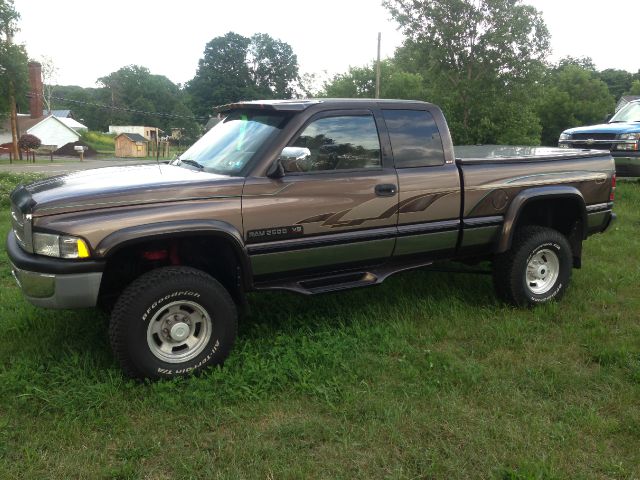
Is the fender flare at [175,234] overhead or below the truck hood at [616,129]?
below

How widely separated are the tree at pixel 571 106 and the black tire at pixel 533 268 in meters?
30.9

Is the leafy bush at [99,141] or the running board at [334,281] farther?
the leafy bush at [99,141]

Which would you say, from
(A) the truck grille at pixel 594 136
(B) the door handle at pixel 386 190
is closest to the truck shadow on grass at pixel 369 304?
(B) the door handle at pixel 386 190

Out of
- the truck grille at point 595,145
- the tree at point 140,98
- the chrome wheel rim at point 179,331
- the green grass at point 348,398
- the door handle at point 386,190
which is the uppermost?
the tree at point 140,98

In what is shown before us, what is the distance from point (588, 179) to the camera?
17.4ft

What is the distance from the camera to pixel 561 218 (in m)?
5.55

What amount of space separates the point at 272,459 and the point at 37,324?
2626 millimetres

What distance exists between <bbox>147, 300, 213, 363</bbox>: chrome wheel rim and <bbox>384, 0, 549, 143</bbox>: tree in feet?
52.2

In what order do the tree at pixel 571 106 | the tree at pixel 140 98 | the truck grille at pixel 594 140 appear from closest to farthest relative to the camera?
1. the truck grille at pixel 594 140
2. the tree at pixel 571 106
3. the tree at pixel 140 98

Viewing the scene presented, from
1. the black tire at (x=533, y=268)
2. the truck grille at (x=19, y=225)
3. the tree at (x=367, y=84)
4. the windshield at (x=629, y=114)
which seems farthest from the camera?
the tree at (x=367, y=84)

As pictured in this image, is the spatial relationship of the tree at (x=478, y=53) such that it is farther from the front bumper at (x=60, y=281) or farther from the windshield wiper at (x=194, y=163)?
the front bumper at (x=60, y=281)

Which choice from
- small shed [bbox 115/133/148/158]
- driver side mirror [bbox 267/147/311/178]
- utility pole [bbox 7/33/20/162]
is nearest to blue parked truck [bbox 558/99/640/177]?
driver side mirror [bbox 267/147/311/178]

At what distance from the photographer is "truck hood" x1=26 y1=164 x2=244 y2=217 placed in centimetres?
344

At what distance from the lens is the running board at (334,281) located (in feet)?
13.6
